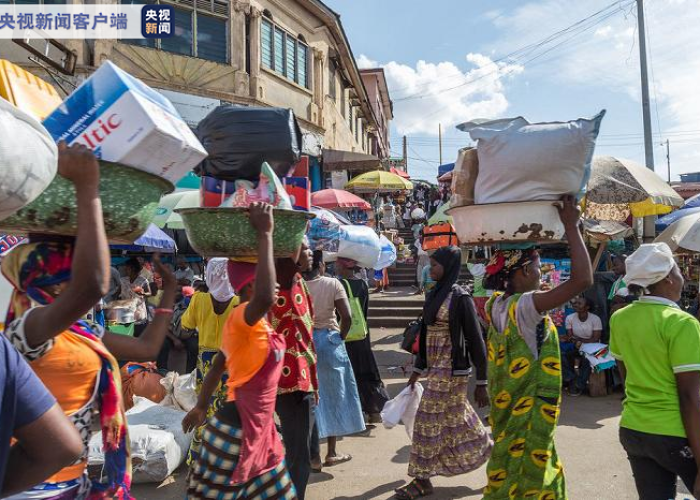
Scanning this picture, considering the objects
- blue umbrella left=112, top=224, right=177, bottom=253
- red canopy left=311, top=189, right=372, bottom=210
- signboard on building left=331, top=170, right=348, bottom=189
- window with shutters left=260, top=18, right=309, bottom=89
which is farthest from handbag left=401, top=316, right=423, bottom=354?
signboard on building left=331, top=170, right=348, bottom=189

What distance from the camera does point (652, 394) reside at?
2604 millimetres

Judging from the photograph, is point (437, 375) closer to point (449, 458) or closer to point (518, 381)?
point (449, 458)

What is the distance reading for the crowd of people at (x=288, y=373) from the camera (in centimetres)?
157

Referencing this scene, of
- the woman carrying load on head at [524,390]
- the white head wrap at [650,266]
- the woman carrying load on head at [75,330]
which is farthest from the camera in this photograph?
the woman carrying load on head at [524,390]

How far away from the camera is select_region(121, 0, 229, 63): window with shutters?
42.5ft

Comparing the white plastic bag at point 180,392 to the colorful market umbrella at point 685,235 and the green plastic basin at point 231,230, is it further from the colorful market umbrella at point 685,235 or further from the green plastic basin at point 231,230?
the colorful market umbrella at point 685,235

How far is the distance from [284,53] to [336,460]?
44.6ft

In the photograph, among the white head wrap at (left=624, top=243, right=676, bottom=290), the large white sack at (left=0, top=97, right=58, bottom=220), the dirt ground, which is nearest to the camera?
the large white sack at (left=0, top=97, right=58, bottom=220)

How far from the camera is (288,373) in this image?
313 cm

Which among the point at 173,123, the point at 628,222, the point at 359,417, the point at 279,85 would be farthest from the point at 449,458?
the point at 279,85

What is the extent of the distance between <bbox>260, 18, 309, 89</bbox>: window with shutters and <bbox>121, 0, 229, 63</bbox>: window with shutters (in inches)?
47.5

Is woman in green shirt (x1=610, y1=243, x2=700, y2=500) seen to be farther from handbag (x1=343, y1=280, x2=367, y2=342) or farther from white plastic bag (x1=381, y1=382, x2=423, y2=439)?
handbag (x1=343, y1=280, x2=367, y2=342)

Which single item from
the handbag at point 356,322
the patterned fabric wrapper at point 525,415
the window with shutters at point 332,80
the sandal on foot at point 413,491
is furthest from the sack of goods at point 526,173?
the window with shutters at point 332,80

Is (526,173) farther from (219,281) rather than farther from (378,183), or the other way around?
(378,183)
